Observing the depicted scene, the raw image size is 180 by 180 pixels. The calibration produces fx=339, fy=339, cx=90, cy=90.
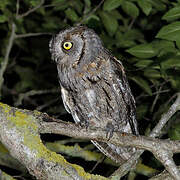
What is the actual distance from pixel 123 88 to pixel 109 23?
0.60 metres

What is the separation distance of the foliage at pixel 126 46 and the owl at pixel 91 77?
0.59ft

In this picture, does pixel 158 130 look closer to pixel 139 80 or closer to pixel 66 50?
pixel 139 80

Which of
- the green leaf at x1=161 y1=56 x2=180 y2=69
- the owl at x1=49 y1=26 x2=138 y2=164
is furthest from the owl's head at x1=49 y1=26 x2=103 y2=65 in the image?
the green leaf at x1=161 y1=56 x2=180 y2=69

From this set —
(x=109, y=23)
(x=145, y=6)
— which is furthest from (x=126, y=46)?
(x=145, y=6)

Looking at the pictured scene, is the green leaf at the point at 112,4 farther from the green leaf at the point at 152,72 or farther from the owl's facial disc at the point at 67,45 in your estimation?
the green leaf at the point at 152,72

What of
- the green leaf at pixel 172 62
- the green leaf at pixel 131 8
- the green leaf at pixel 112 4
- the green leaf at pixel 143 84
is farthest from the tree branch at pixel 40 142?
the green leaf at pixel 131 8

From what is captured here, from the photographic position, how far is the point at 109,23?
295cm

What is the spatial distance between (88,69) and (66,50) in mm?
249

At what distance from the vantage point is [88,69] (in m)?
2.65

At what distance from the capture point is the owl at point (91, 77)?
8.70 ft

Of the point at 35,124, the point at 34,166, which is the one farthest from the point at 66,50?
the point at 34,166

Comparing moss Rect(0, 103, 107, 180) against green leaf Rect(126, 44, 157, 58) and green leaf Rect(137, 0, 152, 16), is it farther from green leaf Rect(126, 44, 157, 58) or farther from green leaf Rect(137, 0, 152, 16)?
green leaf Rect(137, 0, 152, 16)

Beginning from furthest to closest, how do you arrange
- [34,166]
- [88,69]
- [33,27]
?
1. [33,27]
2. [88,69]
3. [34,166]

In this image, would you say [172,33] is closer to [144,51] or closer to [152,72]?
[144,51]
